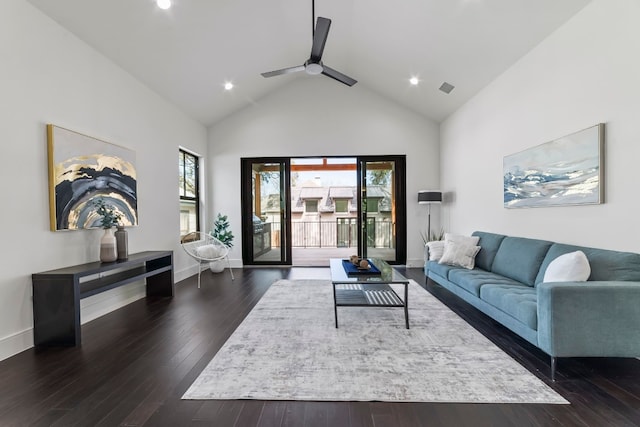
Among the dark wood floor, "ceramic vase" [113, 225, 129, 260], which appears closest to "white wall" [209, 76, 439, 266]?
"ceramic vase" [113, 225, 129, 260]

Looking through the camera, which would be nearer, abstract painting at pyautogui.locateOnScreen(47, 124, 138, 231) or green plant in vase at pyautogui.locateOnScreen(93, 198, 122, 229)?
abstract painting at pyautogui.locateOnScreen(47, 124, 138, 231)

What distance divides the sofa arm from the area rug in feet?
1.26

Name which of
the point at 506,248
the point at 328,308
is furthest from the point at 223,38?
the point at 506,248

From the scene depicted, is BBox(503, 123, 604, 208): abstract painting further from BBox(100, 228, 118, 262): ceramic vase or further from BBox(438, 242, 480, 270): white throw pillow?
BBox(100, 228, 118, 262): ceramic vase

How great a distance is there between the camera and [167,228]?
496 centimetres

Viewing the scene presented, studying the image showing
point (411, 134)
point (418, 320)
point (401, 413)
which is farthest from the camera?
point (411, 134)

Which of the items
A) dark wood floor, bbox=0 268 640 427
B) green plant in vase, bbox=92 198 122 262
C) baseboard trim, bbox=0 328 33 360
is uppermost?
green plant in vase, bbox=92 198 122 262

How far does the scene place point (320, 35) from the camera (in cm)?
298

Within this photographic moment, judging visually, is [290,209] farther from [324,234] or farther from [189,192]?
[324,234]

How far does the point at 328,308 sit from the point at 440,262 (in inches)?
70.5

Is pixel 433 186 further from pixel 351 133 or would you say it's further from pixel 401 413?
pixel 401 413

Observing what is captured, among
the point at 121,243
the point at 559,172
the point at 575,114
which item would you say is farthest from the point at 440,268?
the point at 121,243

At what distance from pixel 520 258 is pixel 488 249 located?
68 cm

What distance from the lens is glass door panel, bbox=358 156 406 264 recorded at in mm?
6414
